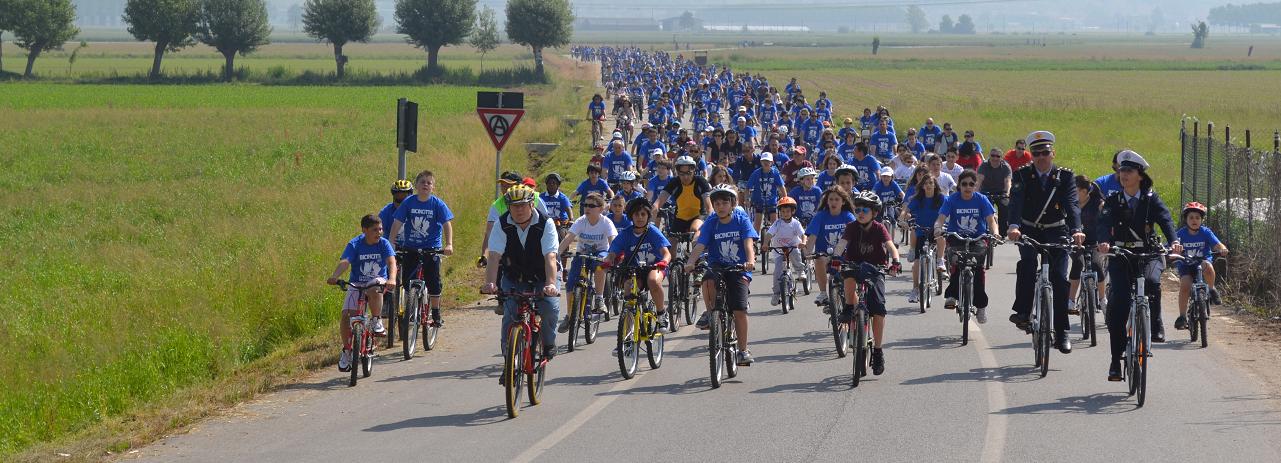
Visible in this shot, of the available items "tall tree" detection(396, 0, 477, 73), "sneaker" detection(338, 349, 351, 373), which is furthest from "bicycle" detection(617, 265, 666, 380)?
"tall tree" detection(396, 0, 477, 73)

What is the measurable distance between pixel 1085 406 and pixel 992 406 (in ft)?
2.31

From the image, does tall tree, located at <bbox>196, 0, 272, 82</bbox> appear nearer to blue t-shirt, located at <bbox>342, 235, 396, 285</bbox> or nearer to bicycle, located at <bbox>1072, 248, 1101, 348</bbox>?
blue t-shirt, located at <bbox>342, 235, 396, 285</bbox>

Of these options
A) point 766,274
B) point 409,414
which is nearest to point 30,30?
point 766,274

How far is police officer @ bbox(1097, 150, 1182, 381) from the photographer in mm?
11672

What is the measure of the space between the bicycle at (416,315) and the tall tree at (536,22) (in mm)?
95074

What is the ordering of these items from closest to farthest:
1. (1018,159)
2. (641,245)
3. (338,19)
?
1. (641,245)
2. (1018,159)
3. (338,19)

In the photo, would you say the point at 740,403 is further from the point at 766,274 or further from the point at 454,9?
the point at 454,9

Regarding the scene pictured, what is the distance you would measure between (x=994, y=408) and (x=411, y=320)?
18.9 ft

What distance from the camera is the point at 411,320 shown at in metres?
14.3

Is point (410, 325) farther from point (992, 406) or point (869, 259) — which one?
point (992, 406)

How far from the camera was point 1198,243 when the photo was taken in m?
14.5

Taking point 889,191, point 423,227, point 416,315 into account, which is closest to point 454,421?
point 416,315

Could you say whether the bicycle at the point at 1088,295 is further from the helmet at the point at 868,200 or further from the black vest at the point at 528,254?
the black vest at the point at 528,254

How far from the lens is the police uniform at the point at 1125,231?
11.7 meters
